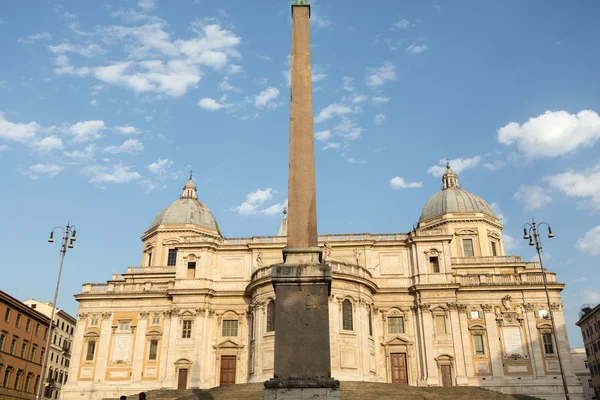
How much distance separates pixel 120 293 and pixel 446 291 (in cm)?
2575

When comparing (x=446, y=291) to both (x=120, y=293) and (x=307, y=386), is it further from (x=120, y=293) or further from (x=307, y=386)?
(x=307, y=386)

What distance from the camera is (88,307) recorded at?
143ft

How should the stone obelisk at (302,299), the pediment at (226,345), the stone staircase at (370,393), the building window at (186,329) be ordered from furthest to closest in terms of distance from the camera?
the building window at (186,329) < the pediment at (226,345) < the stone staircase at (370,393) < the stone obelisk at (302,299)

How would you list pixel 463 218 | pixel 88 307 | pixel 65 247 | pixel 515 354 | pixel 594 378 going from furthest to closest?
pixel 594 378, pixel 463 218, pixel 88 307, pixel 515 354, pixel 65 247

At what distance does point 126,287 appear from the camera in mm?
44500

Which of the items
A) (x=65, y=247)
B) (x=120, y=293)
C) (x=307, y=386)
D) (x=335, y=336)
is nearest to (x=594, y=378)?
(x=335, y=336)

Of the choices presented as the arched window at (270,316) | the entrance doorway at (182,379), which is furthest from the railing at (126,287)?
the arched window at (270,316)

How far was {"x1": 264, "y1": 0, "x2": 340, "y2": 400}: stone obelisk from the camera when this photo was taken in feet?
32.1

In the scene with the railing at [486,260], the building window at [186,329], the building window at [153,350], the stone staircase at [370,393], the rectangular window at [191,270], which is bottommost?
the stone staircase at [370,393]

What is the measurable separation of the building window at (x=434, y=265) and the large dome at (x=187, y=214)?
2447 cm

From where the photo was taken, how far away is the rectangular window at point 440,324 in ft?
134

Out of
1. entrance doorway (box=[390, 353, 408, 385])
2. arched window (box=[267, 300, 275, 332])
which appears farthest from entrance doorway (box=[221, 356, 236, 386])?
entrance doorway (box=[390, 353, 408, 385])

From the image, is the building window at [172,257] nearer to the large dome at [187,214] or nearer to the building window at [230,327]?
the large dome at [187,214]

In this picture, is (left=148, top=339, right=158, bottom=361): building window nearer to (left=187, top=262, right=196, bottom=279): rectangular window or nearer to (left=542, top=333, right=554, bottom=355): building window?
(left=187, top=262, right=196, bottom=279): rectangular window
